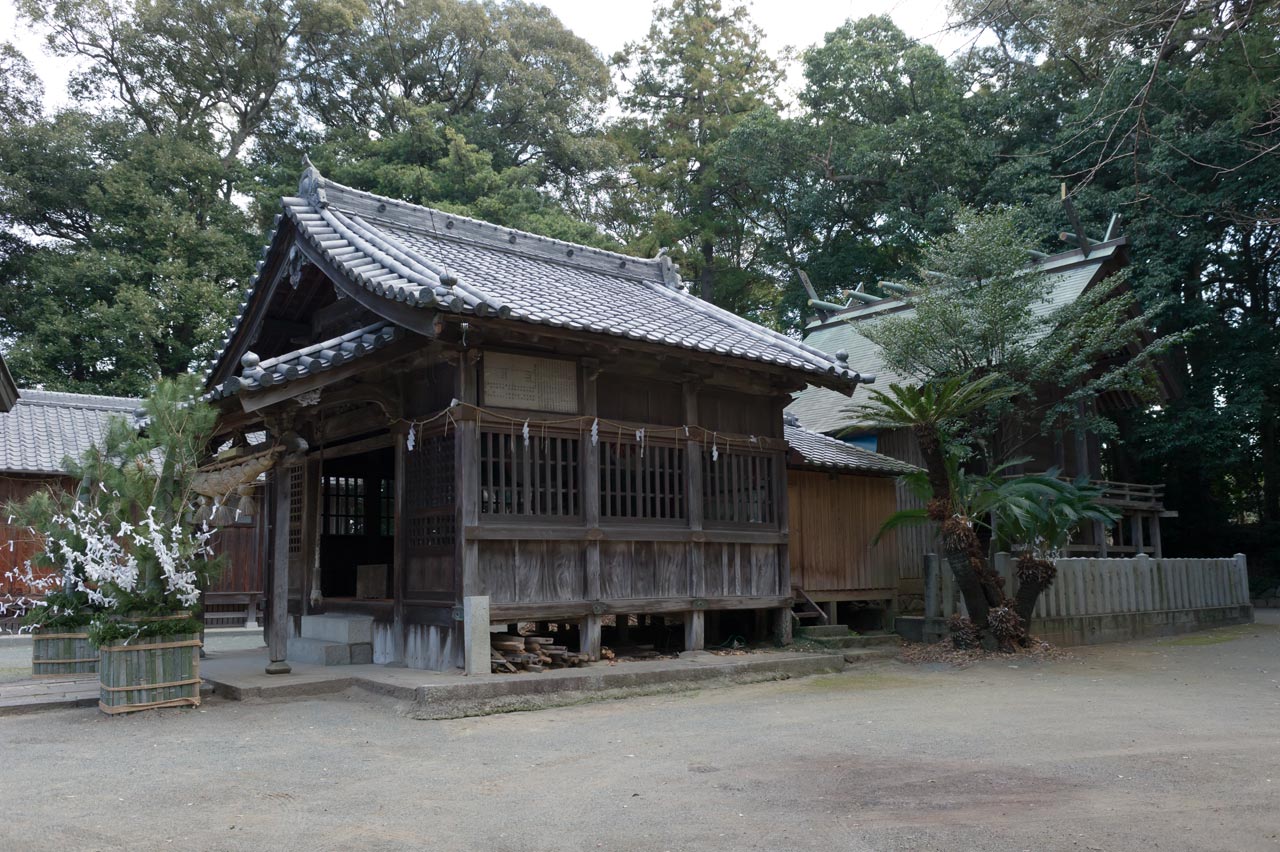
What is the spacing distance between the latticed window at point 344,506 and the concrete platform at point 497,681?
2.71 metres

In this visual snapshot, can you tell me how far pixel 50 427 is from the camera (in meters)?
20.9

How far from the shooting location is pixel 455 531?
33.6ft

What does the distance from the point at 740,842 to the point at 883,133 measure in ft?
101

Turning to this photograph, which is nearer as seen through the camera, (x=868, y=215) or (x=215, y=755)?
(x=215, y=755)

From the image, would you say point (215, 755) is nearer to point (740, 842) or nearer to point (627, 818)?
point (627, 818)

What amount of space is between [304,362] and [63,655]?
4.74 meters

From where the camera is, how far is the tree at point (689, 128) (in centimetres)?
3691

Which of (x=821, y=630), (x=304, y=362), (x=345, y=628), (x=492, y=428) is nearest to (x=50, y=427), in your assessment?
(x=345, y=628)

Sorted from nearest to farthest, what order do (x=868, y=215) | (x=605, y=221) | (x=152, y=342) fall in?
(x=152, y=342)
(x=868, y=215)
(x=605, y=221)

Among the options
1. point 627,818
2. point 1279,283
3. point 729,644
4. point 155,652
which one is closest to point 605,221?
point 1279,283

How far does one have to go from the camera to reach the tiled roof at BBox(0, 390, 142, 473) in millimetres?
18984

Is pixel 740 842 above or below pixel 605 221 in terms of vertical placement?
below

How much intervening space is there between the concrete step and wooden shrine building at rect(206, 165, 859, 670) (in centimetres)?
61

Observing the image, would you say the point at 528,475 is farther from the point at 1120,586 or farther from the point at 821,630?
the point at 1120,586
